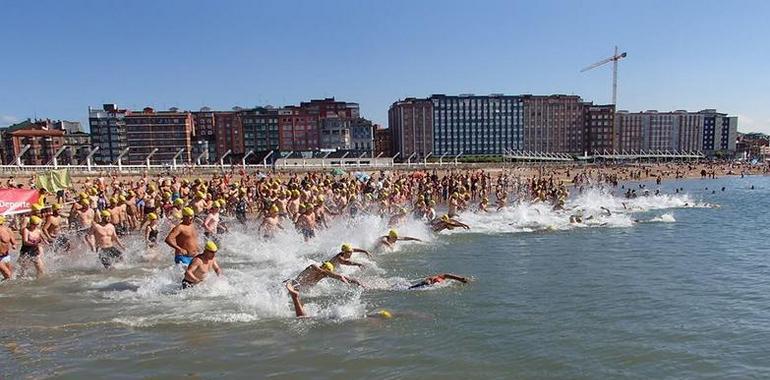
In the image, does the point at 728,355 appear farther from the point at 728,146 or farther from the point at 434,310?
the point at 728,146

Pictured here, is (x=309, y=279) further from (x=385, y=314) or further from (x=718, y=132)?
(x=718, y=132)

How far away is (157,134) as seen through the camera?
398 feet

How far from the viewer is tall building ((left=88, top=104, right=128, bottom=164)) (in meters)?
123

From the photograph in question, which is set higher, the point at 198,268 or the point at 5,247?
the point at 5,247

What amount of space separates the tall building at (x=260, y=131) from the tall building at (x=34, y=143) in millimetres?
39116

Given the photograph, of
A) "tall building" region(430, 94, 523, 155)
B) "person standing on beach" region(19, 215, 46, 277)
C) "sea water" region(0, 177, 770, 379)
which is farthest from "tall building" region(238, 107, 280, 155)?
"person standing on beach" region(19, 215, 46, 277)

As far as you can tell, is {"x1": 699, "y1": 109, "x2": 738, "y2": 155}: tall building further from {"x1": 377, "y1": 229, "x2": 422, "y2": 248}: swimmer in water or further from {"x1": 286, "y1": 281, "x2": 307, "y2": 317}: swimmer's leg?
{"x1": 286, "y1": 281, "x2": 307, "y2": 317}: swimmer's leg

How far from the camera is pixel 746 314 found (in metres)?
10.0

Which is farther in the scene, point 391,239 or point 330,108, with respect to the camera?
point 330,108

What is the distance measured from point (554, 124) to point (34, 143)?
12288 centimetres

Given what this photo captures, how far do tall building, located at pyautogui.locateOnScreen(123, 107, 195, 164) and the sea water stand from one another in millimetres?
113250

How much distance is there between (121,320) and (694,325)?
384 inches

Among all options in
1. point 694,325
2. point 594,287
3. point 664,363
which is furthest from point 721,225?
→ point 664,363

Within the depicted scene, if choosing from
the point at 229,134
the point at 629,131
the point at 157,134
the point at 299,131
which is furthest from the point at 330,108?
the point at 629,131
